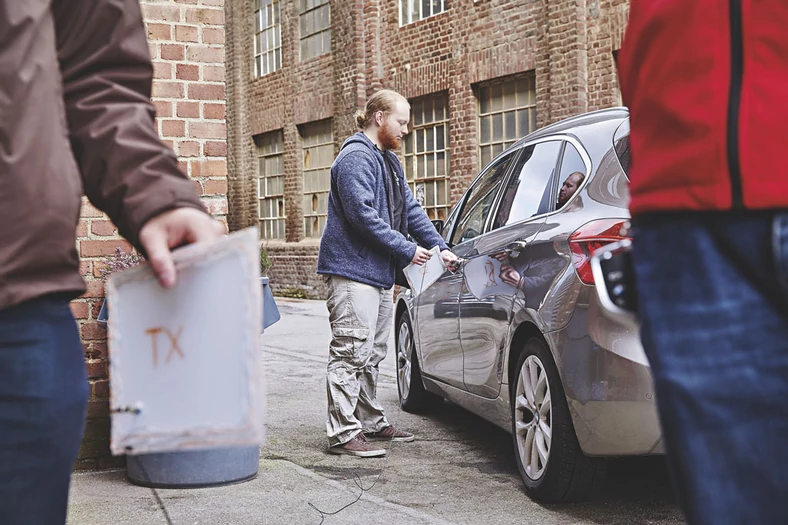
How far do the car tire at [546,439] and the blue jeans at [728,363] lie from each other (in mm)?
2993

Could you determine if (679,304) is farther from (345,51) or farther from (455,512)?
(345,51)

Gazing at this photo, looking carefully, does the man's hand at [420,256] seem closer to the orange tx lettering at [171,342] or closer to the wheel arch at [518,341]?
the wheel arch at [518,341]

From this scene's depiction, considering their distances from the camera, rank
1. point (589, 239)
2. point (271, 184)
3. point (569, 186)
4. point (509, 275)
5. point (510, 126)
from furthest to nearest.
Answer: point (271, 184)
point (510, 126)
point (509, 275)
point (569, 186)
point (589, 239)

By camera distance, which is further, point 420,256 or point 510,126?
point 510,126

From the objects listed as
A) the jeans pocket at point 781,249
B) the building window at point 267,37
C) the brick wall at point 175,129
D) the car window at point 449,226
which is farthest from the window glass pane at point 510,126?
the jeans pocket at point 781,249

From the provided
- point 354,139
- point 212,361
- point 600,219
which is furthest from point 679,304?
point 354,139

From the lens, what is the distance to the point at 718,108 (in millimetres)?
1476

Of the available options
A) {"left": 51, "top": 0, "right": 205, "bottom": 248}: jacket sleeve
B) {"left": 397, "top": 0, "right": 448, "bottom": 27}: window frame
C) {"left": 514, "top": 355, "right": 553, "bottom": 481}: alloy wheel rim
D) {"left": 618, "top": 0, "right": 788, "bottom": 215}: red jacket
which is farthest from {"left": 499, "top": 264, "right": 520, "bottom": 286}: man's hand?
{"left": 397, "top": 0, "right": 448, "bottom": 27}: window frame

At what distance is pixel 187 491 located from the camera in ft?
15.9

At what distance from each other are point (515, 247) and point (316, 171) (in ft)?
53.7

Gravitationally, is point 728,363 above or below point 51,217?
below

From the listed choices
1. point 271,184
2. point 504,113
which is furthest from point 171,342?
point 271,184

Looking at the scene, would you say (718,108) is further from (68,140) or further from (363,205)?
(363,205)

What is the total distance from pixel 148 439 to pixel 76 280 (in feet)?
Result: 0.80
